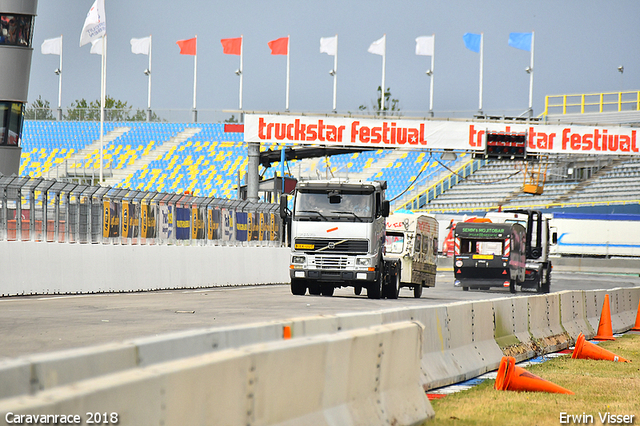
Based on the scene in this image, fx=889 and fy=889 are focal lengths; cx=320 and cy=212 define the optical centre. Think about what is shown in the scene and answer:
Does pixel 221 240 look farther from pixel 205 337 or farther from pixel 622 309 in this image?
pixel 205 337

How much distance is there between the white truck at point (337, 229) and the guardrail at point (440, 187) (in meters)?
37.1

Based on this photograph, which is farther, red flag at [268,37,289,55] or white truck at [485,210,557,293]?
red flag at [268,37,289,55]

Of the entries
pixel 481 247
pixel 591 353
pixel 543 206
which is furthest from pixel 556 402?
pixel 543 206

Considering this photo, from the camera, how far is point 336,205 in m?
23.3

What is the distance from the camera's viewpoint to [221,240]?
30109 millimetres

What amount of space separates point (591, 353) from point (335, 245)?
11.1m

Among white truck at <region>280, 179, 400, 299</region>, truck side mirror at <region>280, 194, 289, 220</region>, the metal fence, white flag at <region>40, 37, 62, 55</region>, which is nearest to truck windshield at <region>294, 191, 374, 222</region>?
white truck at <region>280, 179, 400, 299</region>

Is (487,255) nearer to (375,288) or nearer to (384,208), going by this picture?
(375,288)

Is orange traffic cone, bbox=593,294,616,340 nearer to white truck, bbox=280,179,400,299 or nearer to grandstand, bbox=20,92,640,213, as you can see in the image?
white truck, bbox=280,179,400,299

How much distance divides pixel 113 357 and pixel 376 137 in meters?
38.7

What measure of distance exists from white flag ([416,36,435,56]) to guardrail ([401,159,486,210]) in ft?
28.0

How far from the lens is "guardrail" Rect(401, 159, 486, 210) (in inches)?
2434

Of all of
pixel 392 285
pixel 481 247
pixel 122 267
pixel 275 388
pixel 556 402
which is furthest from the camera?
pixel 481 247

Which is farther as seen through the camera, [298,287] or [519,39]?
[519,39]
